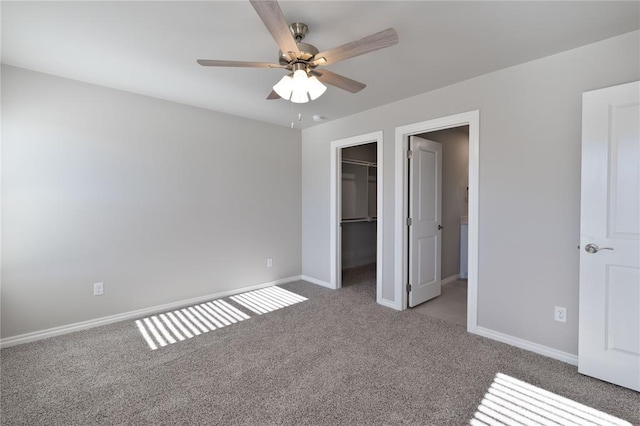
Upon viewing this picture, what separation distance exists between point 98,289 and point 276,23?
3089mm

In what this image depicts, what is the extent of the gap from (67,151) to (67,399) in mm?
2157

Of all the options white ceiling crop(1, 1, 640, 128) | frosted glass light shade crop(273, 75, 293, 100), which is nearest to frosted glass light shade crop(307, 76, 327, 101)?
frosted glass light shade crop(273, 75, 293, 100)

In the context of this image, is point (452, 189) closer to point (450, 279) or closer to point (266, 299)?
point (450, 279)

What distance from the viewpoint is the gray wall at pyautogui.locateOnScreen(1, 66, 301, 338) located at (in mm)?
2580

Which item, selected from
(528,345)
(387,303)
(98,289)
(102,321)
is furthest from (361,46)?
(102,321)

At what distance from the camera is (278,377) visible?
2.09 meters

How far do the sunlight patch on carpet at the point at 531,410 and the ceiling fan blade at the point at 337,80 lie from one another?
222 centimetres

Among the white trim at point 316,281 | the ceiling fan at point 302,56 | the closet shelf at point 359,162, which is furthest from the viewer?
the closet shelf at point 359,162

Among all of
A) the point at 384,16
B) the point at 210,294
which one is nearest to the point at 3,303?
the point at 210,294

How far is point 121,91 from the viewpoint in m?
3.04

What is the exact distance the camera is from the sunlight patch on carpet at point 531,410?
1.67 m

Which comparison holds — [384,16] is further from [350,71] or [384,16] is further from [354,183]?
[354,183]

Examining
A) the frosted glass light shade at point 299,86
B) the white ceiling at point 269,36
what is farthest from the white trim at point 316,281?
the frosted glass light shade at point 299,86

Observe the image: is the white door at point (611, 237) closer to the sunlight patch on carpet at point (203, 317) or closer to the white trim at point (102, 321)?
the sunlight patch on carpet at point (203, 317)
